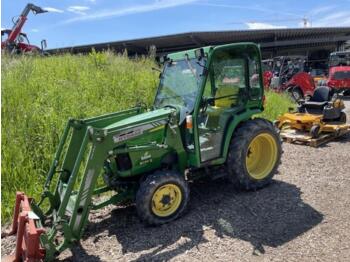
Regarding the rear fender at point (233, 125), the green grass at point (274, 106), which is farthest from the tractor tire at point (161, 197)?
the green grass at point (274, 106)

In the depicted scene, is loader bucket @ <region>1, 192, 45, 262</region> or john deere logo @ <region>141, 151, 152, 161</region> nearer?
loader bucket @ <region>1, 192, 45, 262</region>

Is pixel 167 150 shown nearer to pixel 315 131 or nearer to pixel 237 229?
pixel 237 229

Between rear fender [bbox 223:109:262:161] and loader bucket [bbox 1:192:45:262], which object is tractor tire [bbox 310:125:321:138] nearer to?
rear fender [bbox 223:109:262:161]

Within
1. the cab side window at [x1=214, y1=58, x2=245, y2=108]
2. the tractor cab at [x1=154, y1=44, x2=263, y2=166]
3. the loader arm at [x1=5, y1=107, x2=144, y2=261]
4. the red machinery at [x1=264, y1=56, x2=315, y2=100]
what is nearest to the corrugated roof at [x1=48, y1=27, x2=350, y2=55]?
the red machinery at [x1=264, y1=56, x2=315, y2=100]

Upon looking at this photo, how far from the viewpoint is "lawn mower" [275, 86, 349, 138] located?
337 inches

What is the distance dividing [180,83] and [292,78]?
12.0 m

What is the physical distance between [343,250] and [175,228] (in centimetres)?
176

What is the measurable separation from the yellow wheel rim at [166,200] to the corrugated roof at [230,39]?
1712cm

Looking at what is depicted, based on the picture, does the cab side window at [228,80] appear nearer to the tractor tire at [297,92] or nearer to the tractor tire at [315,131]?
the tractor tire at [315,131]

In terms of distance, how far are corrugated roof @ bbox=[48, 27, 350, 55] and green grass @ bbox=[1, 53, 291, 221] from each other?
10.7 meters

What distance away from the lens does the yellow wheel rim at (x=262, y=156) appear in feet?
18.4

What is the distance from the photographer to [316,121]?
8492mm

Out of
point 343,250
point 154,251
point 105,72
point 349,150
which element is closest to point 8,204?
point 154,251

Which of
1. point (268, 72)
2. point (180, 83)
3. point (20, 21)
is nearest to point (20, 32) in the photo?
point (20, 21)
